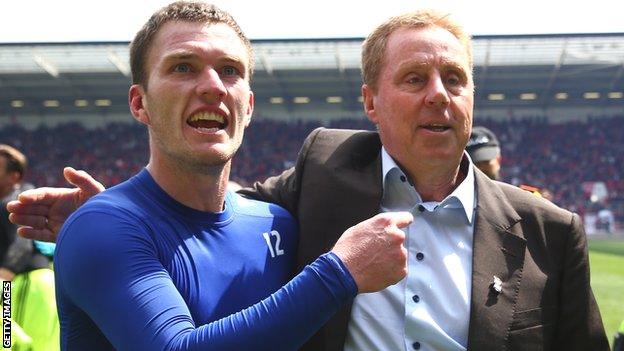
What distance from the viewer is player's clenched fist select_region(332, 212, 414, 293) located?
6.23ft

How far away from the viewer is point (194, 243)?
7.43ft

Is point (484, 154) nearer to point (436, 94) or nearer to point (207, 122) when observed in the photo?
point (436, 94)

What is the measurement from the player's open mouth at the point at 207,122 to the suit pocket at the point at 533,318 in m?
1.10

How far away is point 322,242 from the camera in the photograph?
101 inches

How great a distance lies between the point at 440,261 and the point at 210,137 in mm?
839

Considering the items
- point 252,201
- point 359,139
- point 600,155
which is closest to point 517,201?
point 359,139

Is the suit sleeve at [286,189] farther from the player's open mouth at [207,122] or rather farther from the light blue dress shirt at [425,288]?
the player's open mouth at [207,122]

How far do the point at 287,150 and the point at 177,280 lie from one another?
3505 centimetres

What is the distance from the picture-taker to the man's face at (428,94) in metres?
2.51

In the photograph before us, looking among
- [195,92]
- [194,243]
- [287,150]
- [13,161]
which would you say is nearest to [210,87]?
[195,92]

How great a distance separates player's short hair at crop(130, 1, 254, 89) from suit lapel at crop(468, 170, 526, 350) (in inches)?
36.1

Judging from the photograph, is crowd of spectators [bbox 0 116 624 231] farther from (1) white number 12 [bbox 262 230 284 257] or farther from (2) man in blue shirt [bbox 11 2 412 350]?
(2) man in blue shirt [bbox 11 2 412 350]

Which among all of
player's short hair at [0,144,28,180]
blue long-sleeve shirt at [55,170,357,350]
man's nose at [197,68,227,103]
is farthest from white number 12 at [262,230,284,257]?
player's short hair at [0,144,28,180]

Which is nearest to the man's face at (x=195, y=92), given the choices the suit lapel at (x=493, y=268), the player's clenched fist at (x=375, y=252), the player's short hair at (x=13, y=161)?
the player's clenched fist at (x=375, y=252)
